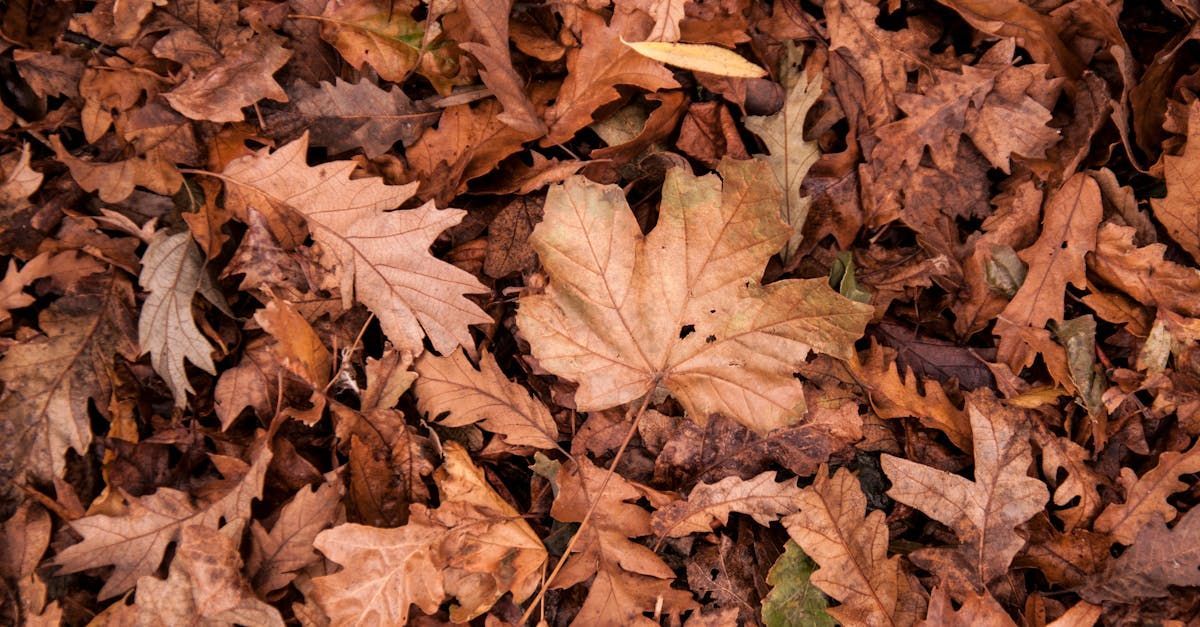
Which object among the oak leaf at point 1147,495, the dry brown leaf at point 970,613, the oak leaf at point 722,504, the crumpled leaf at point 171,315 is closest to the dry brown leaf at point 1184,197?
the oak leaf at point 1147,495

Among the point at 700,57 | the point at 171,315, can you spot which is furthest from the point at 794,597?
the point at 171,315

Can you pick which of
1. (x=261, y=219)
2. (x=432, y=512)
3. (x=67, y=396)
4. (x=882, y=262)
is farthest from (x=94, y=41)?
(x=882, y=262)

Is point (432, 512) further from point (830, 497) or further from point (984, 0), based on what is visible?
point (984, 0)

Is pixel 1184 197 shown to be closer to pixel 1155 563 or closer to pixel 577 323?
pixel 1155 563

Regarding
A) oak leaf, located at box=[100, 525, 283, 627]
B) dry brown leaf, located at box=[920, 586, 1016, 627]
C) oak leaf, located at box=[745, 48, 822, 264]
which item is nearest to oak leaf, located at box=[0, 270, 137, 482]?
oak leaf, located at box=[100, 525, 283, 627]

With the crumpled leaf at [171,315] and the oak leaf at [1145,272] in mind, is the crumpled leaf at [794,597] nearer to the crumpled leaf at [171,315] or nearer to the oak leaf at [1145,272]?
the oak leaf at [1145,272]

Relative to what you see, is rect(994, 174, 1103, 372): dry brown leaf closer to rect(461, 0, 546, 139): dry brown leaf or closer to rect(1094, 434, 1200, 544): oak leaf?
rect(1094, 434, 1200, 544): oak leaf

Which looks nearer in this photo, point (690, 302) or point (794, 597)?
point (690, 302)

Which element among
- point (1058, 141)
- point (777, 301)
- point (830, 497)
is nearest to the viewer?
point (777, 301)
